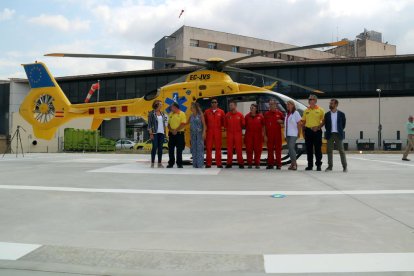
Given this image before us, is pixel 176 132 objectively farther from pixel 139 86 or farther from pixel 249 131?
pixel 139 86

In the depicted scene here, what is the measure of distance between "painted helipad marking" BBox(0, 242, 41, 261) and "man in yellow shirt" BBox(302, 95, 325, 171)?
280 inches

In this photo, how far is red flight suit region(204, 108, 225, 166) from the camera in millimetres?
9133

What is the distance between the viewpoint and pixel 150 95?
443 inches

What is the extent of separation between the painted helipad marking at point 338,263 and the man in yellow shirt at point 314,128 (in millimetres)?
6163

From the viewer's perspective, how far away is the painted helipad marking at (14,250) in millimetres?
2711

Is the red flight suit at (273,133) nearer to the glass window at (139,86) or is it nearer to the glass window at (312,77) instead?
the glass window at (312,77)

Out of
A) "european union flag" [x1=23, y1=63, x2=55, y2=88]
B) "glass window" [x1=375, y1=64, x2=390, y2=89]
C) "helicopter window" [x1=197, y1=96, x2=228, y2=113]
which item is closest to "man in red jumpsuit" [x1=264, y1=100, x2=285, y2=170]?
"helicopter window" [x1=197, y1=96, x2=228, y2=113]

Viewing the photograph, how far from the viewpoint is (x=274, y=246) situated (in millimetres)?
2936

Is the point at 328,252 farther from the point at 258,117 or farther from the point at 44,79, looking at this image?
the point at 44,79

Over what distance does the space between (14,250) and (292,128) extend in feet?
23.3


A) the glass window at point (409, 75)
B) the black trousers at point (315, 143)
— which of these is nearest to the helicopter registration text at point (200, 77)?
the black trousers at point (315, 143)

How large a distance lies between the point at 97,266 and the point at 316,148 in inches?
283

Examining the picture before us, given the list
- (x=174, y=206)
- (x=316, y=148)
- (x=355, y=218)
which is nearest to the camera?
(x=355, y=218)

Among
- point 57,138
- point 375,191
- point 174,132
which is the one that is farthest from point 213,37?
point 375,191
